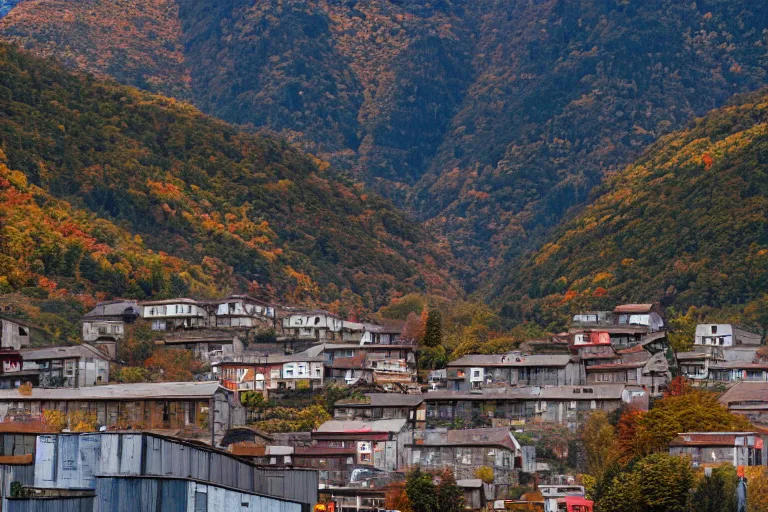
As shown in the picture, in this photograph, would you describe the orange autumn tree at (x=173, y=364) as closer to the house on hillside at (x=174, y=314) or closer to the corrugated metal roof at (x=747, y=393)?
the house on hillside at (x=174, y=314)

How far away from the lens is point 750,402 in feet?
320

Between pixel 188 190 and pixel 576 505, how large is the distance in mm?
107591

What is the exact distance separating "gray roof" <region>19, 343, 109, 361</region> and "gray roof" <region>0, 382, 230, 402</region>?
6285mm

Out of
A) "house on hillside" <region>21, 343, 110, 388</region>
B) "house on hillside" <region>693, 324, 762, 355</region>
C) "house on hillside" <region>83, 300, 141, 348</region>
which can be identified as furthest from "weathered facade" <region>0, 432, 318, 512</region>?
"house on hillside" <region>693, 324, 762, 355</region>

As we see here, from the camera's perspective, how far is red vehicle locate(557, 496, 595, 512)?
261ft

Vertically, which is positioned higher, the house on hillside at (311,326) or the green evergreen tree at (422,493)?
the house on hillside at (311,326)

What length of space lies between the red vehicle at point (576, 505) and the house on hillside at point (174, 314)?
46.5 m

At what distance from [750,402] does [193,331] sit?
40.0 m

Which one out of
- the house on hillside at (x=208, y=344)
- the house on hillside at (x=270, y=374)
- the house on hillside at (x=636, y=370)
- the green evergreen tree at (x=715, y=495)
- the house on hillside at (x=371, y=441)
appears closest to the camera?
the green evergreen tree at (x=715, y=495)

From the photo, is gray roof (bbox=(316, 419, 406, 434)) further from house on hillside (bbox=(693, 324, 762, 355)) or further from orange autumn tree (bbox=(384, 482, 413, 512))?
house on hillside (bbox=(693, 324, 762, 355))

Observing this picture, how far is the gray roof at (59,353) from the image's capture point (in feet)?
351

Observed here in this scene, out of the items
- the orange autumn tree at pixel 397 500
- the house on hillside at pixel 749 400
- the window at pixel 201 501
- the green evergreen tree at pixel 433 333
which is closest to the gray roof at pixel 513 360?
the green evergreen tree at pixel 433 333

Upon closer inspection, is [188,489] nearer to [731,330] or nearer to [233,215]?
[731,330]

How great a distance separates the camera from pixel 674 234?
162500mm
